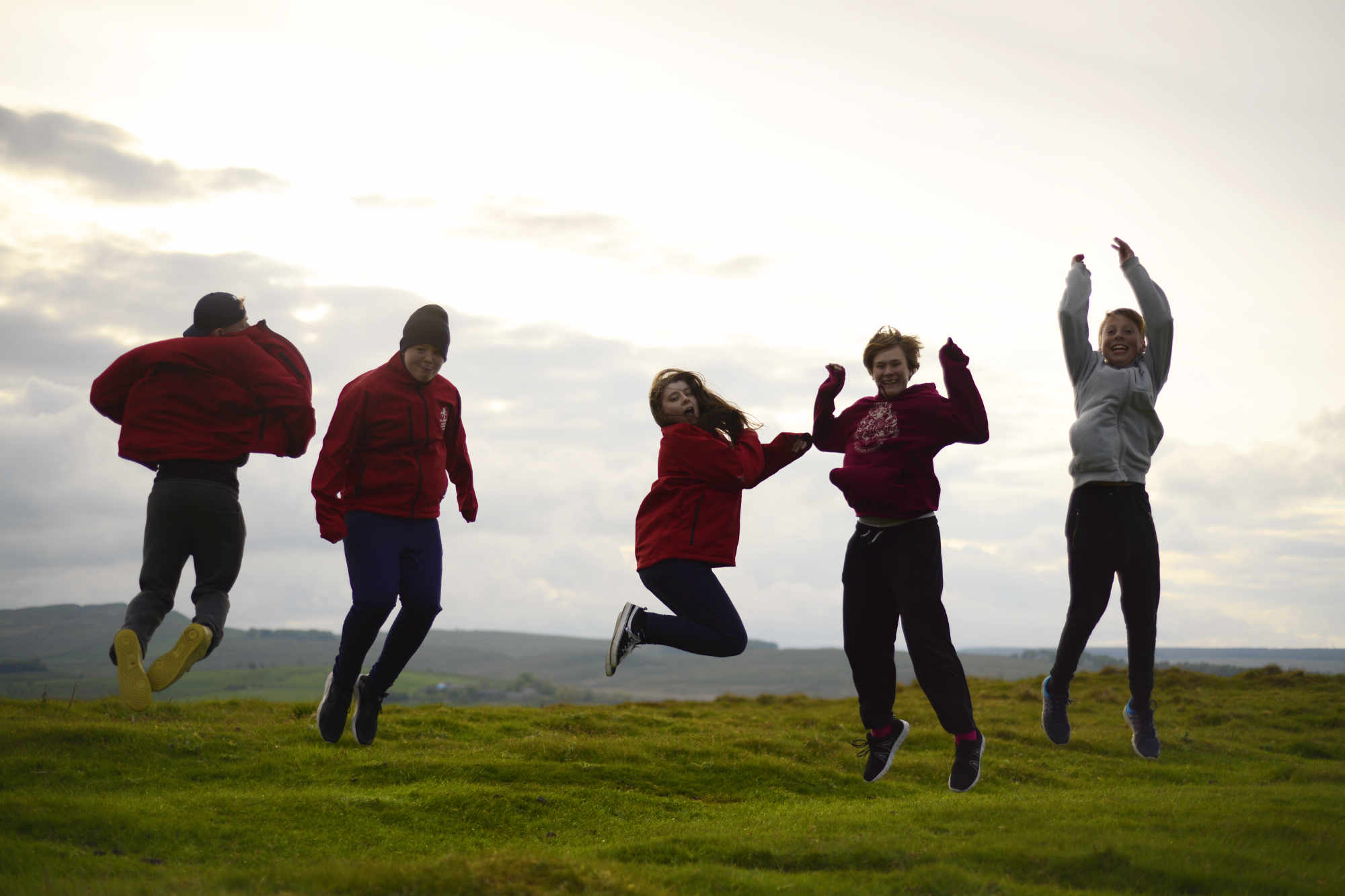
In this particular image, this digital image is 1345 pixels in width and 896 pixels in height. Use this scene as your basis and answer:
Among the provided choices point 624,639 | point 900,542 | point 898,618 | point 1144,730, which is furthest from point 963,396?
point 1144,730

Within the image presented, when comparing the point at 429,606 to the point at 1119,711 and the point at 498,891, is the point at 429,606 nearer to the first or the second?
the point at 498,891

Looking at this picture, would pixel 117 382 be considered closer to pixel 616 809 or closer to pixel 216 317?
pixel 216 317

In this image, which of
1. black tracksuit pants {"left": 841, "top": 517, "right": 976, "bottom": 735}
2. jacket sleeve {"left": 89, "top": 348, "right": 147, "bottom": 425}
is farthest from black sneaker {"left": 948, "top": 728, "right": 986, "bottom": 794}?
jacket sleeve {"left": 89, "top": 348, "right": 147, "bottom": 425}

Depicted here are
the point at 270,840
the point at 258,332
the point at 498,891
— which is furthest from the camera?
the point at 258,332

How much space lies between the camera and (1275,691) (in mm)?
22297

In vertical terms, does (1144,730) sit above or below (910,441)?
below

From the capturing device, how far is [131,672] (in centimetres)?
780

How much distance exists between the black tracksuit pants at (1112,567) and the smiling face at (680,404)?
3.58 m

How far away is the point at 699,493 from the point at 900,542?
1751mm

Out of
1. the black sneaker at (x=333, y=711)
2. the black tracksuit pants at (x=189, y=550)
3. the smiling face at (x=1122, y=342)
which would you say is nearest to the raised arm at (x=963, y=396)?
the smiling face at (x=1122, y=342)

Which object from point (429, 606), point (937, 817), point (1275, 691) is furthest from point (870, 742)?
point (1275, 691)

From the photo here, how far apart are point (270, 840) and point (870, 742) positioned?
15.6 ft

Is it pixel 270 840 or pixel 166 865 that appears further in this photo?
pixel 270 840

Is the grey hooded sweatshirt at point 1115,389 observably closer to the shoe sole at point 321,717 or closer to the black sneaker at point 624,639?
the black sneaker at point 624,639
